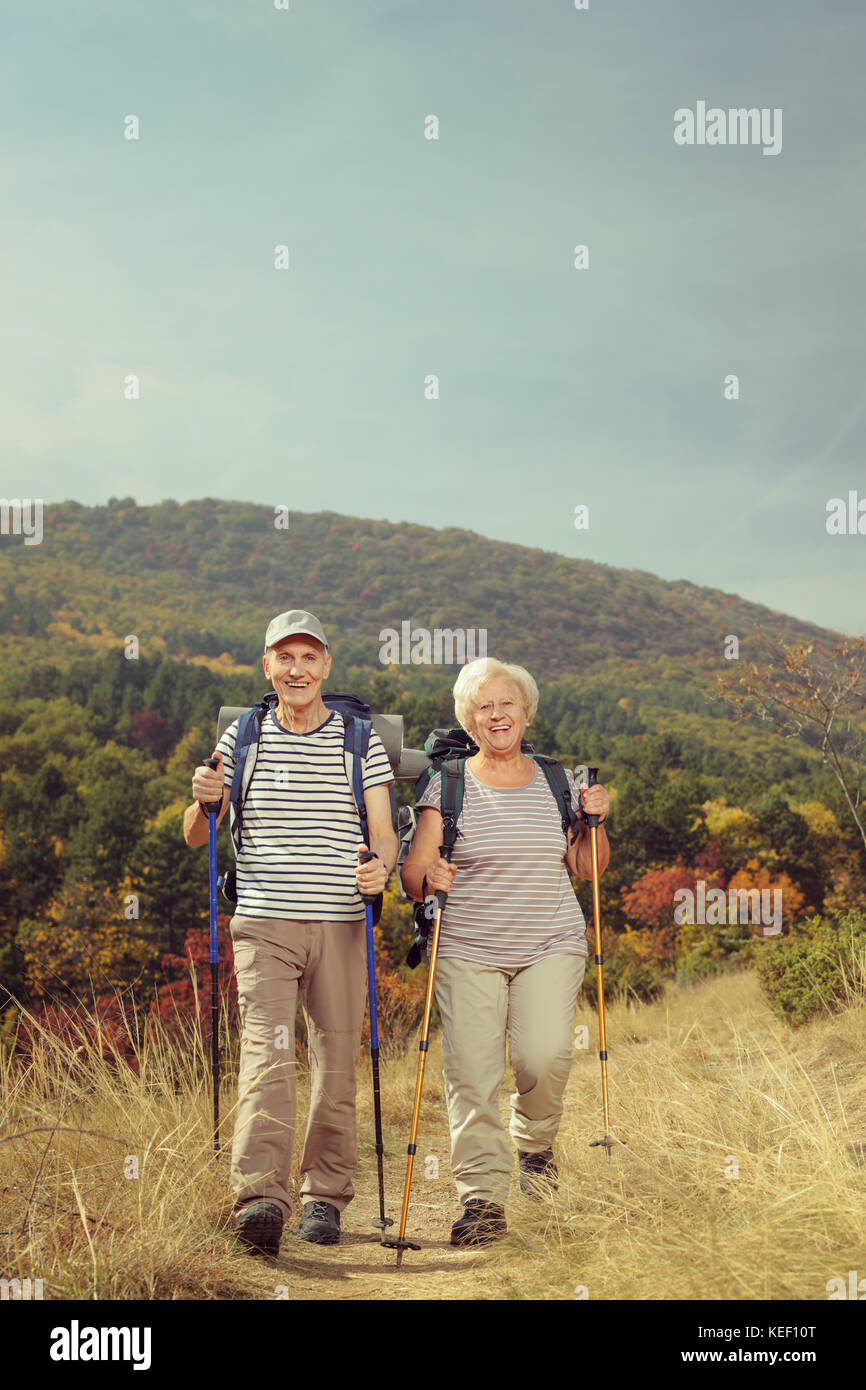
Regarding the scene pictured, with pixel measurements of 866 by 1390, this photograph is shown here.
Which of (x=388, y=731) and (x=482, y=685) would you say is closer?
(x=482, y=685)

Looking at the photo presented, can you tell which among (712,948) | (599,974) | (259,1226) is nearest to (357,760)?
(599,974)

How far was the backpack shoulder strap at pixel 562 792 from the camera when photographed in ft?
15.4

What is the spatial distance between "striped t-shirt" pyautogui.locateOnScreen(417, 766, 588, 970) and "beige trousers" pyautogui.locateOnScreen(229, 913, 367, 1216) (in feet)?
1.38

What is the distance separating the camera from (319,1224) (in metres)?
4.31

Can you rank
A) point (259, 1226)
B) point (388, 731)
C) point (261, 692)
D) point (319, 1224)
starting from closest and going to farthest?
point (259, 1226)
point (319, 1224)
point (388, 731)
point (261, 692)

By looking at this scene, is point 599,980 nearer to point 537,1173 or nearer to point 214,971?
point 537,1173

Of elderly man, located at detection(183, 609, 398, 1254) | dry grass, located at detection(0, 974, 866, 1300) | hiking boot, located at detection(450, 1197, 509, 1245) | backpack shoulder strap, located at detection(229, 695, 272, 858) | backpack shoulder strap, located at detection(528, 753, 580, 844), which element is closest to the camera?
dry grass, located at detection(0, 974, 866, 1300)

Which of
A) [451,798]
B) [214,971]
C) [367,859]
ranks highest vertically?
[451,798]

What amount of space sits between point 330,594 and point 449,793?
95951mm

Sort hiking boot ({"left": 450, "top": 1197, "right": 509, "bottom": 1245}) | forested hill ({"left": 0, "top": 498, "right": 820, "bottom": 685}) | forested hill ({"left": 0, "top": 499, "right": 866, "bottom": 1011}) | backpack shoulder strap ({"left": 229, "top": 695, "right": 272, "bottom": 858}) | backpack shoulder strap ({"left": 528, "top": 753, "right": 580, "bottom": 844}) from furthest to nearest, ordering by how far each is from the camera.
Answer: forested hill ({"left": 0, "top": 498, "right": 820, "bottom": 685}) < forested hill ({"left": 0, "top": 499, "right": 866, "bottom": 1011}) < backpack shoulder strap ({"left": 528, "top": 753, "right": 580, "bottom": 844}) < backpack shoulder strap ({"left": 229, "top": 695, "right": 272, "bottom": 858}) < hiking boot ({"left": 450, "top": 1197, "right": 509, "bottom": 1245})

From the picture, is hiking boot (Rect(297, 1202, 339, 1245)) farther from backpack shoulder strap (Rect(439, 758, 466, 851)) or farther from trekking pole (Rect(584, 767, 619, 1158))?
backpack shoulder strap (Rect(439, 758, 466, 851))

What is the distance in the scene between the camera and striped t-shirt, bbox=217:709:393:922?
4.36 metres

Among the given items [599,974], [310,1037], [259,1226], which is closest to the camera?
[259,1226]

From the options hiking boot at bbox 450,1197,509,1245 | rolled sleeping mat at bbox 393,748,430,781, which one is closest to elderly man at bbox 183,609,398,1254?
rolled sleeping mat at bbox 393,748,430,781
